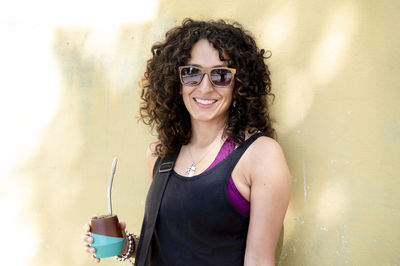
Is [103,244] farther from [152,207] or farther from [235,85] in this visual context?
[235,85]

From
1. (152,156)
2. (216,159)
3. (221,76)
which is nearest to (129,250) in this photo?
(152,156)

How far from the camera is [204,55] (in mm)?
2029

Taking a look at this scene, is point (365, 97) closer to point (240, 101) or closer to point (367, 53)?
point (367, 53)

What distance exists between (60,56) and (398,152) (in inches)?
90.2

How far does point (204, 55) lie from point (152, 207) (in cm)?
82

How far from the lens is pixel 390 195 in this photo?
196 cm

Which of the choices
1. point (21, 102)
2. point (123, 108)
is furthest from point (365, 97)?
point (21, 102)

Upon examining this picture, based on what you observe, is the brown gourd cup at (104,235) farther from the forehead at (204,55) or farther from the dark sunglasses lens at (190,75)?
the forehead at (204,55)

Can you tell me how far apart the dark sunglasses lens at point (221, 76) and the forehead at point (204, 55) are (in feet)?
0.20

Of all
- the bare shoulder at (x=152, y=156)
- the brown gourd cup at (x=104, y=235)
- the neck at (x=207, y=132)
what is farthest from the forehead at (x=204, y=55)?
the brown gourd cup at (x=104, y=235)

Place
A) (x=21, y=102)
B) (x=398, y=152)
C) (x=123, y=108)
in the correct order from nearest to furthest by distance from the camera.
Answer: (x=398, y=152) → (x=123, y=108) → (x=21, y=102)

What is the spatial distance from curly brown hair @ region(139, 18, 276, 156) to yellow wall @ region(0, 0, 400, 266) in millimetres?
210

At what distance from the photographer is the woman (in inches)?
71.7

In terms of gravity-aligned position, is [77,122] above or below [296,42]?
below
